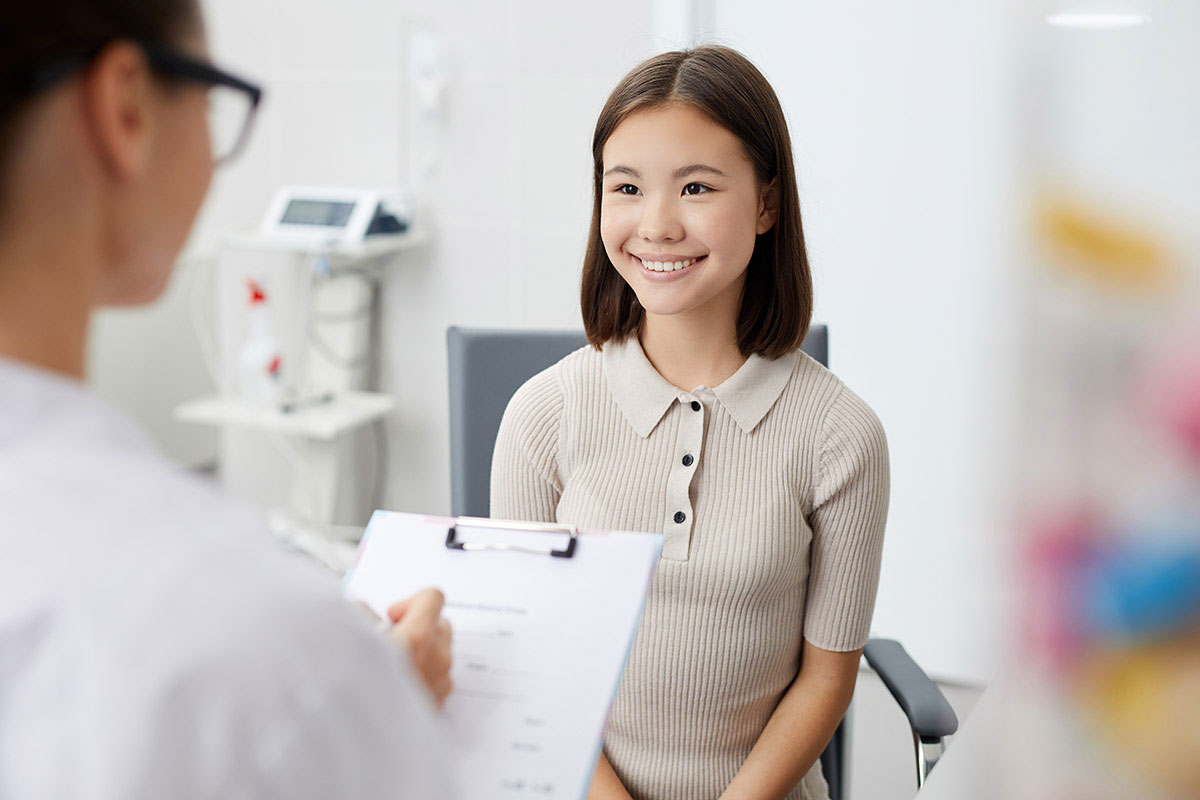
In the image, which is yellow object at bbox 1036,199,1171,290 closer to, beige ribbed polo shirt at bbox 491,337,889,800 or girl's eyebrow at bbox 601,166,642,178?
beige ribbed polo shirt at bbox 491,337,889,800

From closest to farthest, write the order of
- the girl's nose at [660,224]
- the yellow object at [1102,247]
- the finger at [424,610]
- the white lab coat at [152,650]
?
the white lab coat at [152,650] < the finger at [424,610] < the girl's nose at [660,224] < the yellow object at [1102,247]

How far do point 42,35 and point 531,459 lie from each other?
78 centimetres

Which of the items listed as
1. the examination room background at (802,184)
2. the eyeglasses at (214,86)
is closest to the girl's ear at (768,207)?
the eyeglasses at (214,86)

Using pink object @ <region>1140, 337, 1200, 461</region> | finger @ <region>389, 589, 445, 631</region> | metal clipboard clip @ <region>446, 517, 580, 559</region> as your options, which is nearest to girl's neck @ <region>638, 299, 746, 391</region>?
metal clipboard clip @ <region>446, 517, 580, 559</region>

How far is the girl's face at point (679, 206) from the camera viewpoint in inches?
42.3

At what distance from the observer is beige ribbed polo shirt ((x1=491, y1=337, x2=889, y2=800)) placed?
43.5 inches

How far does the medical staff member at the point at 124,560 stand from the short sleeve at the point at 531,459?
2.26 feet

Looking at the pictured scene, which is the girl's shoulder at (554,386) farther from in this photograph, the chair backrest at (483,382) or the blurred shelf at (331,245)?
the blurred shelf at (331,245)

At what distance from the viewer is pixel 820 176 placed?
2398 millimetres

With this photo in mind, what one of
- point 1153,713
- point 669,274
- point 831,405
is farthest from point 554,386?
point 1153,713

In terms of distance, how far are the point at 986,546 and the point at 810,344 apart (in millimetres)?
1246

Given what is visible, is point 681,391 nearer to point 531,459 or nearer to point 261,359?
point 531,459

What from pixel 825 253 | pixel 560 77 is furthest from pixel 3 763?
pixel 560 77

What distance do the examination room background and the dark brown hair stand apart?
1703 millimetres
